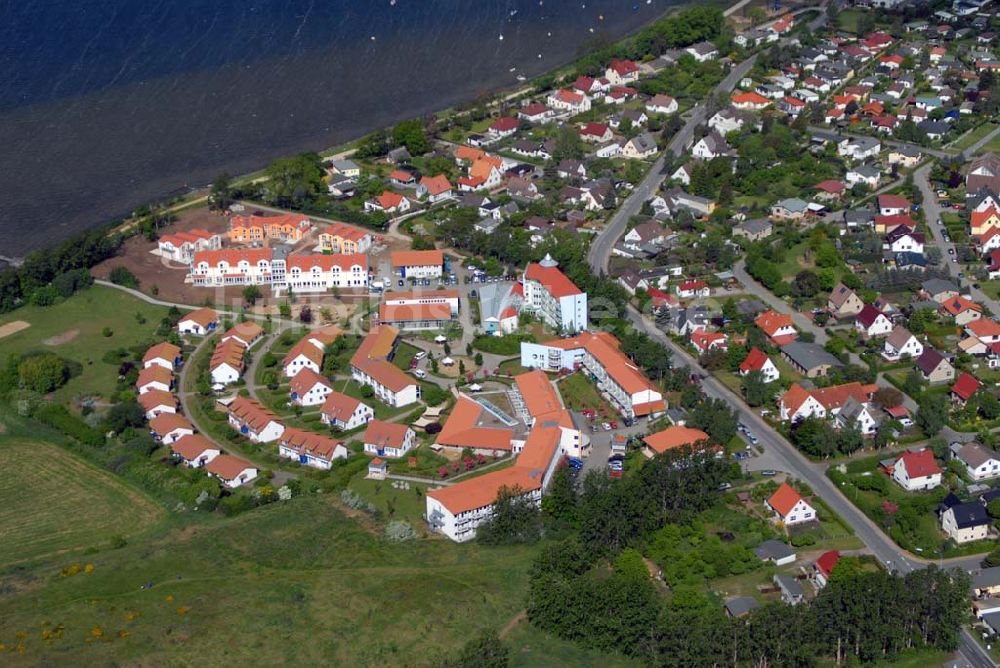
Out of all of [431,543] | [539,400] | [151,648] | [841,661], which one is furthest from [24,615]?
[841,661]

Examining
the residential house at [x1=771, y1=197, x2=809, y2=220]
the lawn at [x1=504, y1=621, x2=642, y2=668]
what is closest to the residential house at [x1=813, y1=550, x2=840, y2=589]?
the lawn at [x1=504, y1=621, x2=642, y2=668]

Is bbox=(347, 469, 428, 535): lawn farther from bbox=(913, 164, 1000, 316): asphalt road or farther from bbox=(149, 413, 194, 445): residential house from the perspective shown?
bbox=(913, 164, 1000, 316): asphalt road

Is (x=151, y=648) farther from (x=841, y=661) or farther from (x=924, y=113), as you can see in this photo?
(x=924, y=113)

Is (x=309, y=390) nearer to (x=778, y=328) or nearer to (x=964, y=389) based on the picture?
(x=778, y=328)

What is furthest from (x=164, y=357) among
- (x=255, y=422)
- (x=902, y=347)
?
(x=902, y=347)

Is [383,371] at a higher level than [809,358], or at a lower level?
higher
